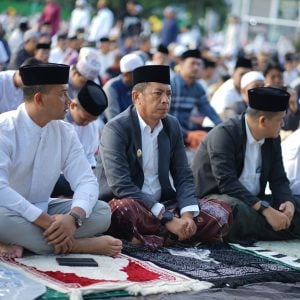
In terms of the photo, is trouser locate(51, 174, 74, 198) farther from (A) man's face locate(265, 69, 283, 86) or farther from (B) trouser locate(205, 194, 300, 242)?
(A) man's face locate(265, 69, 283, 86)

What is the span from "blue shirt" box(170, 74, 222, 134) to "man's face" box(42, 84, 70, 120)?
13.7 ft

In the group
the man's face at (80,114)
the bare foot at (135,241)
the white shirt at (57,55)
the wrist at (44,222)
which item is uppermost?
the white shirt at (57,55)

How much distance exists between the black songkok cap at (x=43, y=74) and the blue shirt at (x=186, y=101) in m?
4.18

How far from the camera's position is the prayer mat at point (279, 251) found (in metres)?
4.98

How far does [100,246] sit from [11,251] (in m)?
0.48

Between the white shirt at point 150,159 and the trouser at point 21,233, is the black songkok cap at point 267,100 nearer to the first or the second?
the white shirt at point 150,159

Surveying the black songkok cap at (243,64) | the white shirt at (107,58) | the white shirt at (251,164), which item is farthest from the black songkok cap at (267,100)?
the white shirt at (107,58)

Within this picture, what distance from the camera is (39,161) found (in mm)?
4574

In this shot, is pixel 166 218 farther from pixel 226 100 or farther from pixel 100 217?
pixel 226 100

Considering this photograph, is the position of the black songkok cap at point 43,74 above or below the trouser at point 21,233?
above

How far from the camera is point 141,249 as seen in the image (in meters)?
4.94

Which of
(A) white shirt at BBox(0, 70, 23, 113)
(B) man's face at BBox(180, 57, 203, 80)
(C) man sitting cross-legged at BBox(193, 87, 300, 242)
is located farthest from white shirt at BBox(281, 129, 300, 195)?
(B) man's face at BBox(180, 57, 203, 80)

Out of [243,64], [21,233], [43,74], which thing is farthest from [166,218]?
[243,64]

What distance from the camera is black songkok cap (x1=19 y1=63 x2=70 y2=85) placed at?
4521 mm
